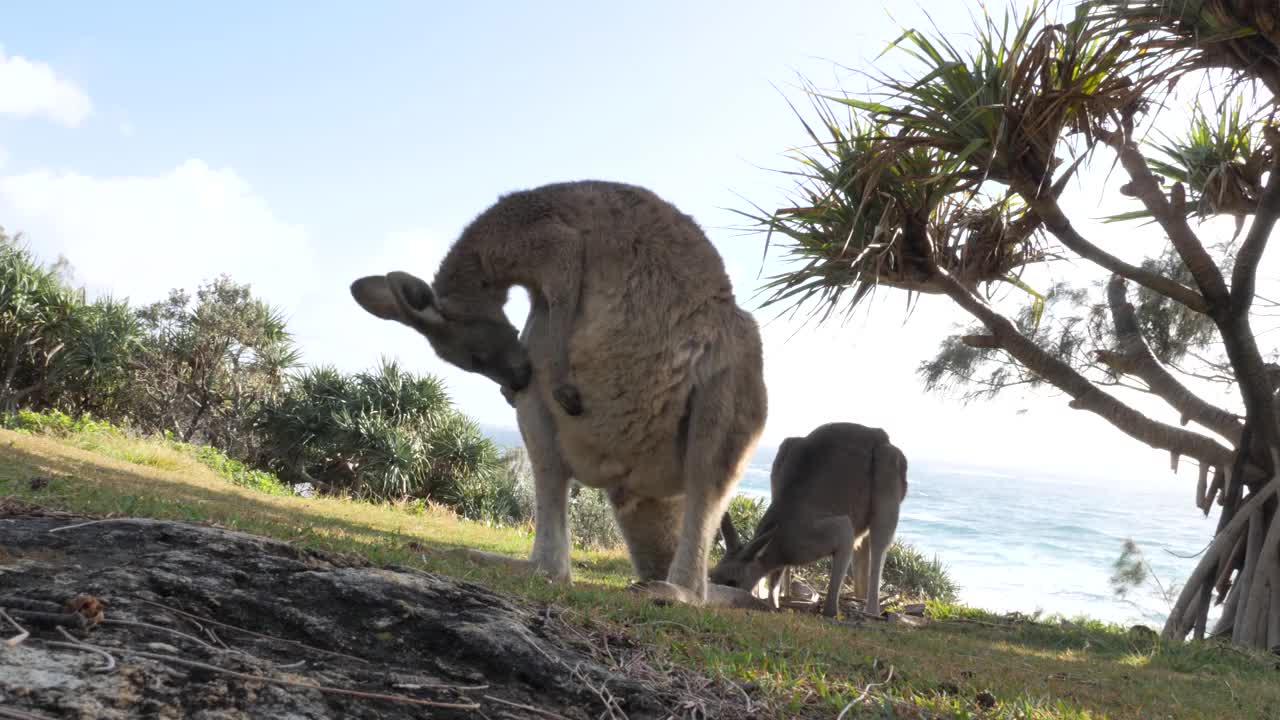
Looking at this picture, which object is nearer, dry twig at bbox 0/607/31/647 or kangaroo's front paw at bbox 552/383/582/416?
dry twig at bbox 0/607/31/647

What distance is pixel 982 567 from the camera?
3997 cm

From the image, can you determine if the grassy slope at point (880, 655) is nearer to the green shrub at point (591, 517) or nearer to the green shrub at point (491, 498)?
the green shrub at point (591, 517)

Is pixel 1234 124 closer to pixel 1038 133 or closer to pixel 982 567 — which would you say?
pixel 1038 133

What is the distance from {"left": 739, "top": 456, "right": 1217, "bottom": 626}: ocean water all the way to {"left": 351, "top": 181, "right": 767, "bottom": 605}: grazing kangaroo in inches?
390

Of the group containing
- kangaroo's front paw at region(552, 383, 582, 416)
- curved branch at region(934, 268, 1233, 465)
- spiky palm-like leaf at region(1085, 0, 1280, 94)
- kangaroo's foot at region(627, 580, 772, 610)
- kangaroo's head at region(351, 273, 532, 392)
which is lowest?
kangaroo's foot at region(627, 580, 772, 610)

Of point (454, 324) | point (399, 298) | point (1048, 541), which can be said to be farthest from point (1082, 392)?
point (1048, 541)

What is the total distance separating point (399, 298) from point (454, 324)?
35 centimetres

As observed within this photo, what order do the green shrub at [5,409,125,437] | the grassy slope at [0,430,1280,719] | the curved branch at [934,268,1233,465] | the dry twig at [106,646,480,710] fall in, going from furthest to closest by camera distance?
the green shrub at [5,409,125,437] < the curved branch at [934,268,1233,465] < the grassy slope at [0,430,1280,719] < the dry twig at [106,646,480,710]

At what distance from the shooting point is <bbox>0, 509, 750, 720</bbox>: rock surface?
202cm

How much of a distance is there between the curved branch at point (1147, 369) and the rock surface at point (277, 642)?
869cm

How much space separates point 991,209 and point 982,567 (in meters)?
33.8

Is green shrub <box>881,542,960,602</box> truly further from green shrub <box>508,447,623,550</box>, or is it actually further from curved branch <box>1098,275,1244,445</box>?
curved branch <box>1098,275,1244,445</box>

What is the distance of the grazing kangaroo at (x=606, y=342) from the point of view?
5480mm

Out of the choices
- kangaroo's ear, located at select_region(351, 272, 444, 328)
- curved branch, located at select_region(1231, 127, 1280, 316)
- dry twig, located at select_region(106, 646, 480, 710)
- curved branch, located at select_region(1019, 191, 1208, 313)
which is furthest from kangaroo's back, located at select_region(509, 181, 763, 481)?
curved branch, located at select_region(1231, 127, 1280, 316)
